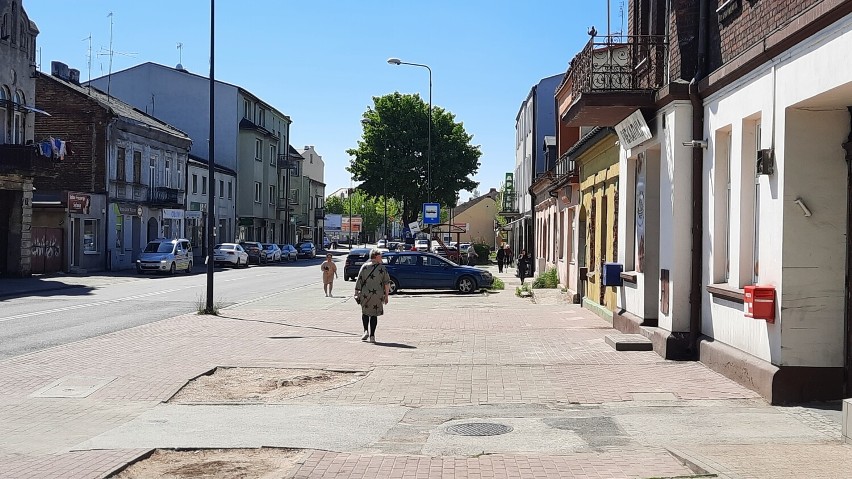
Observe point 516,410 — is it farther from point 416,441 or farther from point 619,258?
point 619,258

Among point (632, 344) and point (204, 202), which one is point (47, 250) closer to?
point (204, 202)

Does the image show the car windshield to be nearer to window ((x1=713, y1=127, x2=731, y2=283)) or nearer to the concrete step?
the concrete step

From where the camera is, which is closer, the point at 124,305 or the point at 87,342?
the point at 87,342

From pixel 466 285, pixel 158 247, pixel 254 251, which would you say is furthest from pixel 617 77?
pixel 254 251

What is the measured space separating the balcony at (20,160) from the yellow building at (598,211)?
820 inches

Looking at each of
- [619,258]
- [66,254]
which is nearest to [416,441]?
[619,258]

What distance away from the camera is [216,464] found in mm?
7188

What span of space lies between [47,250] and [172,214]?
52.9 feet

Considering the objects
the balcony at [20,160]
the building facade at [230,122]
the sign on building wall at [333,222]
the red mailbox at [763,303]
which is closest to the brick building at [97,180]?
the balcony at [20,160]

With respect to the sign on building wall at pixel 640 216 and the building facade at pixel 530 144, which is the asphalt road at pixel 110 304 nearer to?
the sign on building wall at pixel 640 216

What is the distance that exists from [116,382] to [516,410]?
5.15m

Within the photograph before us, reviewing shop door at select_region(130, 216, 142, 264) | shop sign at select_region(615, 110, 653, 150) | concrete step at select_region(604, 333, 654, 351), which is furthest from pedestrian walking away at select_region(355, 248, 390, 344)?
shop door at select_region(130, 216, 142, 264)

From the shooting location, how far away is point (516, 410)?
9.45 metres

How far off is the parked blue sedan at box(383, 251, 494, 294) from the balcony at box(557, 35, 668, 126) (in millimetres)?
16453
